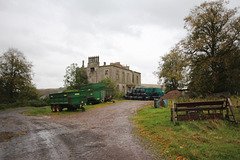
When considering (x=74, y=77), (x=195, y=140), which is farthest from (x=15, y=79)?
(x=195, y=140)

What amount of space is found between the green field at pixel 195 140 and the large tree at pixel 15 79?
2942cm

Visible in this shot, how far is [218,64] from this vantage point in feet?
65.1

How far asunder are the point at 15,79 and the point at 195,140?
31030 mm

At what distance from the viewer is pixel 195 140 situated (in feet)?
17.6

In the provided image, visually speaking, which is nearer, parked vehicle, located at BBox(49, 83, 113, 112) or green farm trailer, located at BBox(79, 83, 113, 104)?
parked vehicle, located at BBox(49, 83, 113, 112)

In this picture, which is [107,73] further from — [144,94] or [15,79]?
[15,79]

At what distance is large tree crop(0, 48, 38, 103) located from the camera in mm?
28484

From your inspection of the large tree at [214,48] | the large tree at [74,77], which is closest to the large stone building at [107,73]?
the large tree at [74,77]

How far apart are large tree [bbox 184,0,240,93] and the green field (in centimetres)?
1296

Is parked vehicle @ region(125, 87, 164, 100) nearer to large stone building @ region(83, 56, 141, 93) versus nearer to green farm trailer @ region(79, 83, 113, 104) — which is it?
green farm trailer @ region(79, 83, 113, 104)

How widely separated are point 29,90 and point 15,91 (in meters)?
2.56

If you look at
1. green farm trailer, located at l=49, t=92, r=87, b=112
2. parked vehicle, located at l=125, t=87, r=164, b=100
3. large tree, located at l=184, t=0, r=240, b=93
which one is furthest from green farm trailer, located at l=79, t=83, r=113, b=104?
large tree, located at l=184, t=0, r=240, b=93

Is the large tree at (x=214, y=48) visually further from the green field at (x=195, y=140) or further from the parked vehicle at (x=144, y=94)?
the green field at (x=195, y=140)

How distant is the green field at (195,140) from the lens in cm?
425
